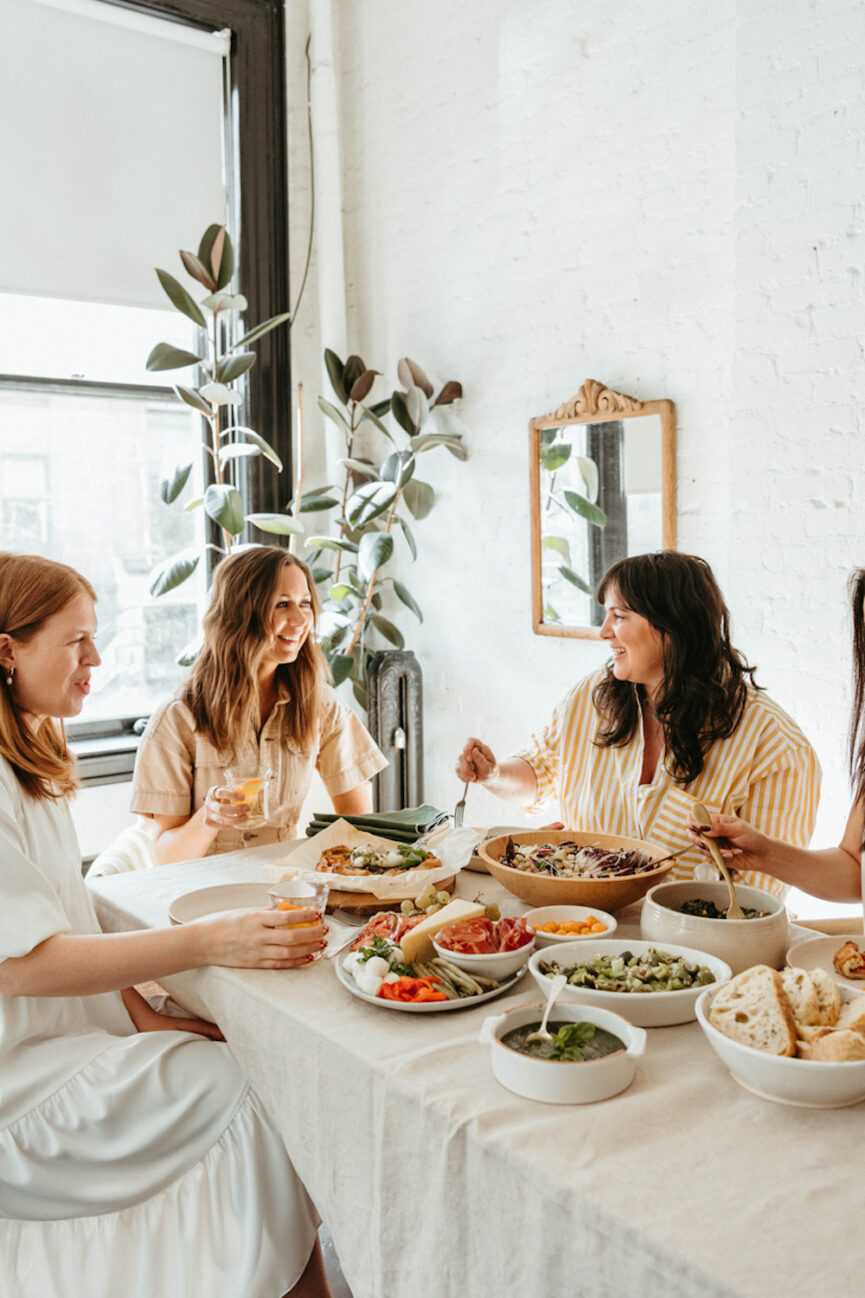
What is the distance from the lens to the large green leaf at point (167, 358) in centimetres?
356

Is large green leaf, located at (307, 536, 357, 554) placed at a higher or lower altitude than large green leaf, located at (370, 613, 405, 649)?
higher

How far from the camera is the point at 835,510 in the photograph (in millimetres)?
2568

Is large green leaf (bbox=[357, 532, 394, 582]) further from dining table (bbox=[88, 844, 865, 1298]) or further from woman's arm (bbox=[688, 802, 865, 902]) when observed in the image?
dining table (bbox=[88, 844, 865, 1298])

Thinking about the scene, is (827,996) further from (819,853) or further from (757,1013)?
(819,853)

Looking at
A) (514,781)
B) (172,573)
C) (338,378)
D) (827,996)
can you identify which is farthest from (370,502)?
(827,996)

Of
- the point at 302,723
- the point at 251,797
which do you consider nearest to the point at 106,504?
the point at 302,723

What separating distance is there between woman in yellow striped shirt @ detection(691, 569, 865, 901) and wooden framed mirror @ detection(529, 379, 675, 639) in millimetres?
1246

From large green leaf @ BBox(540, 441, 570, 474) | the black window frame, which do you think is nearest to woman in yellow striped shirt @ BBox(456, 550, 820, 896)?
large green leaf @ BBox(540, 441, 570, 474)

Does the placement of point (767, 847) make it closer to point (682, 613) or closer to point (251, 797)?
point (682, 613)

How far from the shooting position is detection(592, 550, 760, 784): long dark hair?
205 centimetres

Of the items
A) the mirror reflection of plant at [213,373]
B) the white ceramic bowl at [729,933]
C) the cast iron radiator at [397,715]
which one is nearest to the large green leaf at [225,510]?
the mirror reflection of plant at [213,373]

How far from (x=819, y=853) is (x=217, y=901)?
99 cm

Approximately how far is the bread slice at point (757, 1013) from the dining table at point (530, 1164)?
0.20 feet

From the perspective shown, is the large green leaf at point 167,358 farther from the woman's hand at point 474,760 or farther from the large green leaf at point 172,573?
the woman's hand at point 474,760
